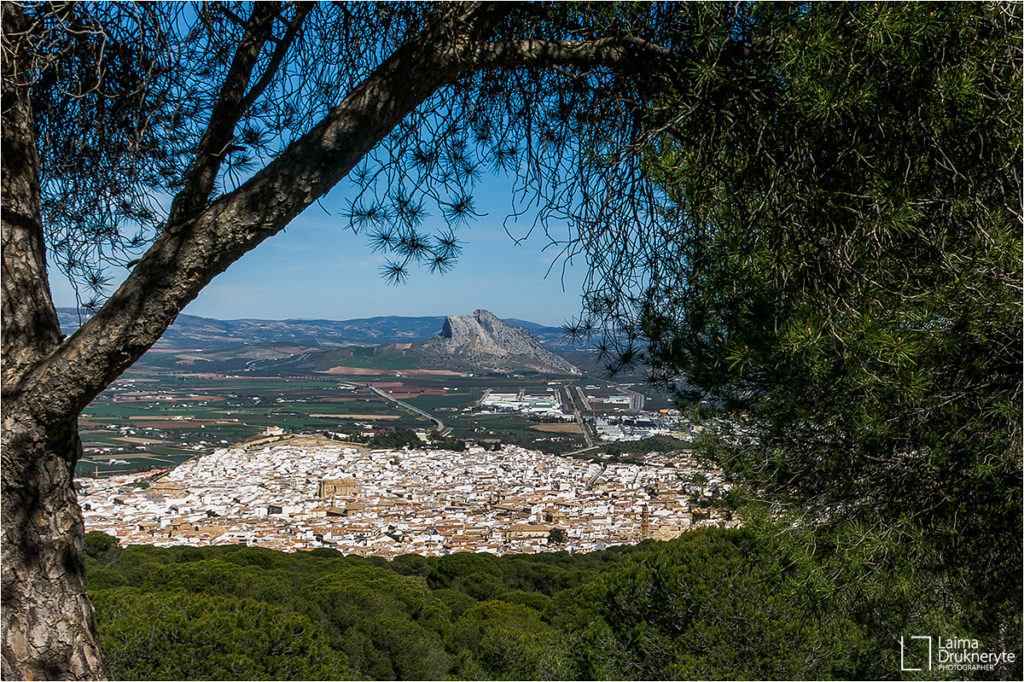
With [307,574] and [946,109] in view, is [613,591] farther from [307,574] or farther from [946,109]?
[307,574]

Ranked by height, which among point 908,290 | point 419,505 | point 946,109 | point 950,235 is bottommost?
point 419,505

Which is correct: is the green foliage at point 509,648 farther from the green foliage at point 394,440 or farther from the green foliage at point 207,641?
the green foliage at point 394,440

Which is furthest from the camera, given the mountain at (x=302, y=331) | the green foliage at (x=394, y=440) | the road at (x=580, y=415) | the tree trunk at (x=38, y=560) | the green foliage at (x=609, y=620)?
the mountain at (x=302, y=331)

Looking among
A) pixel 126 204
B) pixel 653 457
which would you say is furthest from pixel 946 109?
pixel 653 457

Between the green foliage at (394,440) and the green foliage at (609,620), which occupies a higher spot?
the green foliage at (609,620)

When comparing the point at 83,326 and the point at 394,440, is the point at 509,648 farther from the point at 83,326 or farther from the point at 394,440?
the point at 394,440

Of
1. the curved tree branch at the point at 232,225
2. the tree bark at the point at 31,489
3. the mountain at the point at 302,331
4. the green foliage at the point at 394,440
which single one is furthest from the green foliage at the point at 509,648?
the mountain at the point at 302,331

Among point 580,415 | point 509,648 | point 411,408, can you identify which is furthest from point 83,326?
point 411,408
